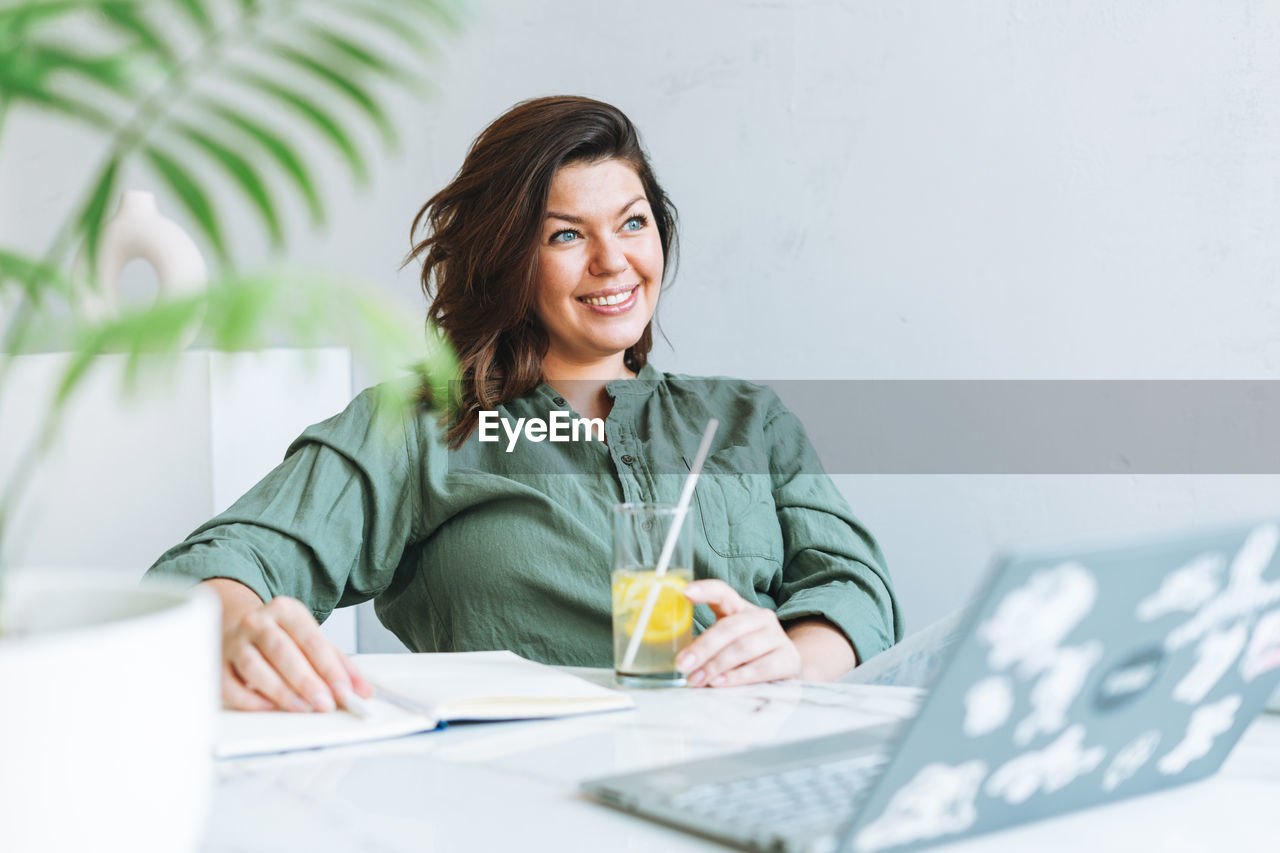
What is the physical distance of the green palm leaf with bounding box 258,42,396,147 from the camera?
50 cm

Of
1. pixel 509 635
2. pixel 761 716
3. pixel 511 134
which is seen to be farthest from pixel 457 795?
pixel 511 134

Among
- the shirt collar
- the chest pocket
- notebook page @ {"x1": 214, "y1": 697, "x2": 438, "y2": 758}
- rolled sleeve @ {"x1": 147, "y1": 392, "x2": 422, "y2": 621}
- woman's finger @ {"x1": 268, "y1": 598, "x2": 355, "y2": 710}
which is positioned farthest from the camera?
the shirt collar

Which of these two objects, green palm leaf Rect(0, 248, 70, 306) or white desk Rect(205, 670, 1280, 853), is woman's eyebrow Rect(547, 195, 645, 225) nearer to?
white desk Rect(205, 670, 1280, 853)

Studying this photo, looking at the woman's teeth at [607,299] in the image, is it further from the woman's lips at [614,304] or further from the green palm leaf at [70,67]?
the green palm leaf at [70,67]

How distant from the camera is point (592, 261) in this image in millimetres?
1758

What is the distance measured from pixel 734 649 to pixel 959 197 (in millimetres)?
1248

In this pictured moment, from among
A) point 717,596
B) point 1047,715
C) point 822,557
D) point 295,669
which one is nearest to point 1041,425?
point 822,557

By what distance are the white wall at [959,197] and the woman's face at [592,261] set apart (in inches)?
22.2

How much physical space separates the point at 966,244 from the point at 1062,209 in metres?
0.16

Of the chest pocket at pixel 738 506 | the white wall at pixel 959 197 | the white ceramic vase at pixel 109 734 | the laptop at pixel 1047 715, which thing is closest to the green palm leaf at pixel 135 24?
the white ceramic vase at pixel 109 734

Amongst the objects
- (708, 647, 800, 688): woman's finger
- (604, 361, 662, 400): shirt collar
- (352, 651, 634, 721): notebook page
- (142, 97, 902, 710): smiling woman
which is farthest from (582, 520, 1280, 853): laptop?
(604, 361, 662, 400): shirt collar

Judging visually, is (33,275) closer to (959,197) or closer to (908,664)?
(908,664)

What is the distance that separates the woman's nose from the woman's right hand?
801 millimetres

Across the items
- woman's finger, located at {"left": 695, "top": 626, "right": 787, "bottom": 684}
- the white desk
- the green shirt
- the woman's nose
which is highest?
the woman's nose
